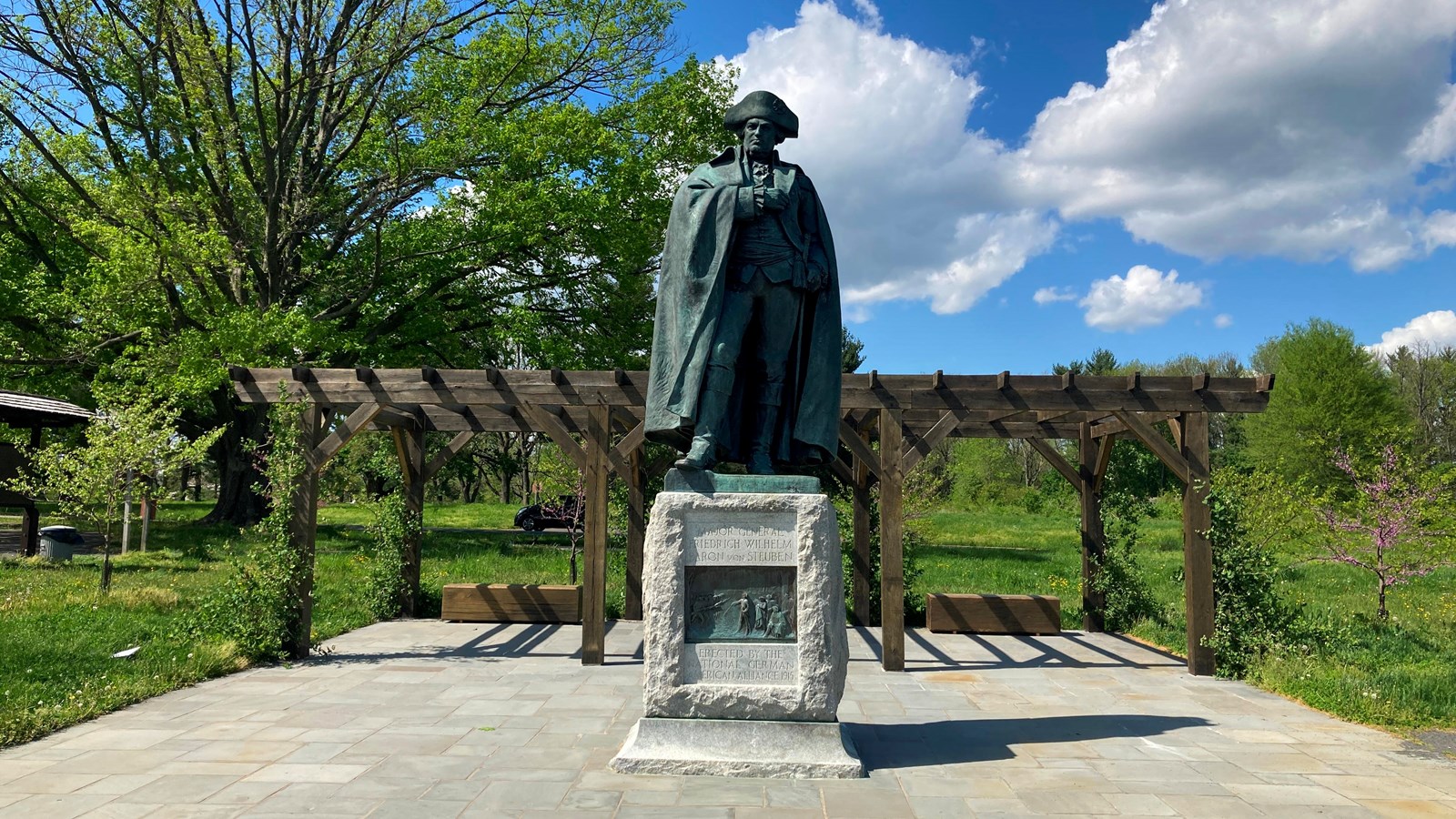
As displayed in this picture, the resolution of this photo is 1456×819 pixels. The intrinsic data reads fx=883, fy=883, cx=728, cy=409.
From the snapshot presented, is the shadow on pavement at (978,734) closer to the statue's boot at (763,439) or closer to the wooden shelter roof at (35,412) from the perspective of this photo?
the statue's boot at (763,439)

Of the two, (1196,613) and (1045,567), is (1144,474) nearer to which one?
(1045,567)

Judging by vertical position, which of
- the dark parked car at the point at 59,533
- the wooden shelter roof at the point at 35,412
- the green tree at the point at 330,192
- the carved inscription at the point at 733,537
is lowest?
the dark parked car at the point at 59,533

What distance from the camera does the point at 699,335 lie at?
4.76m

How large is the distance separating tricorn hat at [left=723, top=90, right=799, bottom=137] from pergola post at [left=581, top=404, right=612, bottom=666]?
4023mm

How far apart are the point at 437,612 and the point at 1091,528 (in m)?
8.45

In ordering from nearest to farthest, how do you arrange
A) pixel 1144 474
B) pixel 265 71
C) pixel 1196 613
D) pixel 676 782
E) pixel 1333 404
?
pixel 676 782
pixel 1196 613
pixel 265 71
pixel 1333 404
pixel 1144 474

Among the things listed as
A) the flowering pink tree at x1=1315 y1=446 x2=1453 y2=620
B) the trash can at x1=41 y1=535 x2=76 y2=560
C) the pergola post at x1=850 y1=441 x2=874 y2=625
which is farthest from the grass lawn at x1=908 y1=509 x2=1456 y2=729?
the trash can at x1=41 y1=535 x2=76 y2=560

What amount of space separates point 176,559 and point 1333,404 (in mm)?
32313

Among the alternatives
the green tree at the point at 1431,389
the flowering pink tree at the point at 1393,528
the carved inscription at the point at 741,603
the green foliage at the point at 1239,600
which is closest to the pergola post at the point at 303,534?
the carved inscription at the point at 741,603

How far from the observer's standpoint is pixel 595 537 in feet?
27.7

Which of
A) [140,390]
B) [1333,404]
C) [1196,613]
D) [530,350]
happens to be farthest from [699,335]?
[1333,404]

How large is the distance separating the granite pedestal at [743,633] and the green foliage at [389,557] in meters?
7.51

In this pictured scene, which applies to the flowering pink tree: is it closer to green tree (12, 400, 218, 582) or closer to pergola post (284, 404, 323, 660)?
pergola post (284, 404, 323, 660)

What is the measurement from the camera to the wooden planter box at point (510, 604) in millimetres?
11055
